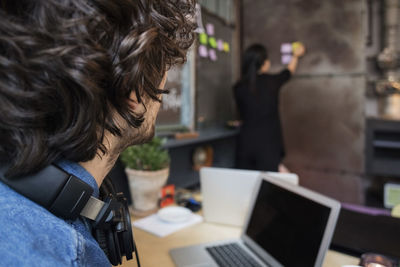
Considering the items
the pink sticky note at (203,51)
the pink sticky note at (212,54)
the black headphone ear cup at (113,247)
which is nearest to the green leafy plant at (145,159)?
the black headphone ear cup at (113,247)

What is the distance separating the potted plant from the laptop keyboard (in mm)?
484

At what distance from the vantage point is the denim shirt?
1.46ft

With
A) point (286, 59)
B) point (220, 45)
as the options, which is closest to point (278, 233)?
point (220, 45)

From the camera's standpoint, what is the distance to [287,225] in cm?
99

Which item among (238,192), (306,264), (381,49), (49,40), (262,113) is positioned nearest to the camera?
(49,40)

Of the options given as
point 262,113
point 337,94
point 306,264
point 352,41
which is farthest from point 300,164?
point 306,264

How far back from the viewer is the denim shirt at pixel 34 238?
1.46 feet

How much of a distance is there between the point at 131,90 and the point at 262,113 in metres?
2.11

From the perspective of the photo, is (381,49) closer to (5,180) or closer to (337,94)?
(337,94)

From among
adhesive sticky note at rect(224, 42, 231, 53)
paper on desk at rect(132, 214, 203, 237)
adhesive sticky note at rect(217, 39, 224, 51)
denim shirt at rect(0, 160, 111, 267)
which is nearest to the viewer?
denim shirt at rect(0, 160, 111, 267)

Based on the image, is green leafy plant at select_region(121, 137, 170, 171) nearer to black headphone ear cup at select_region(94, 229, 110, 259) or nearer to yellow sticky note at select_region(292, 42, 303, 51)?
black headphone ear cup at select_region(94, 229, 110, 259)

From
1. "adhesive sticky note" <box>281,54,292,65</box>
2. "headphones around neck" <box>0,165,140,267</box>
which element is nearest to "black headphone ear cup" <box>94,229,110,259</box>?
"headphones around neck" <box>0,165,140,267</box>

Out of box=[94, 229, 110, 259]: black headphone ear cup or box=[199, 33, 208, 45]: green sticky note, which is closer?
box=[94, 229, 110, 259]: black headphone ear cup

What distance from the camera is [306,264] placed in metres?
0.88
